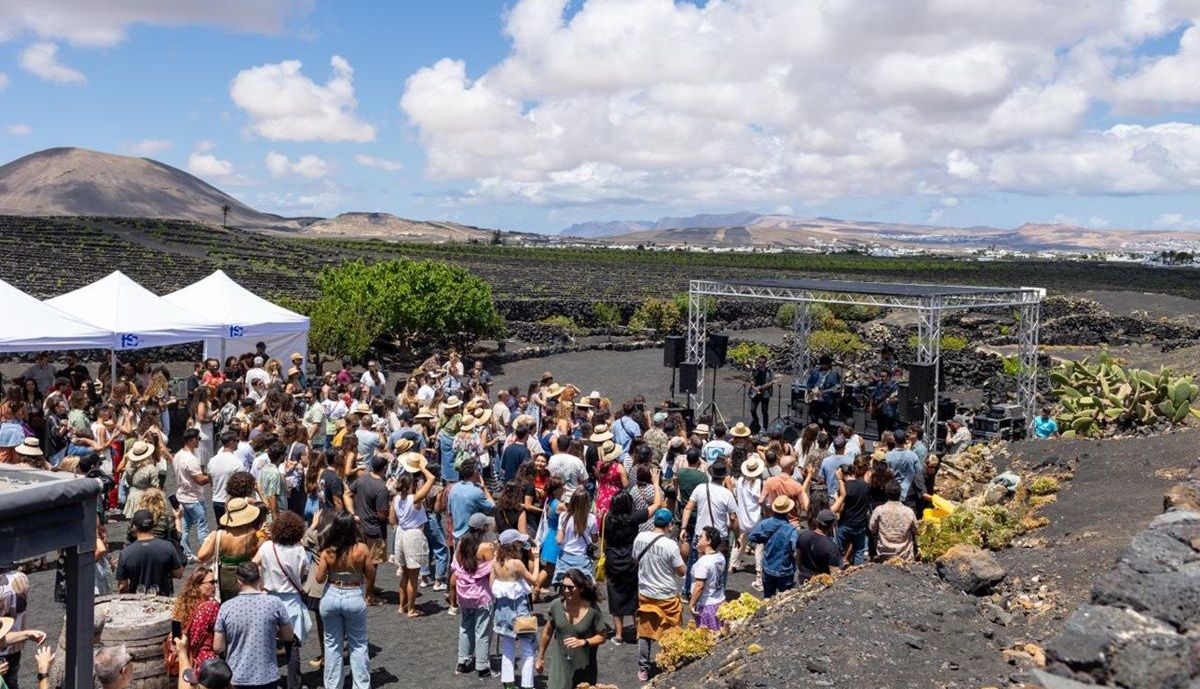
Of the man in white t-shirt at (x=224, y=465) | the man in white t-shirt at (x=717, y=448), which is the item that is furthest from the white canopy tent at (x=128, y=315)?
the man in white t-shirt at (x=717, y=448)

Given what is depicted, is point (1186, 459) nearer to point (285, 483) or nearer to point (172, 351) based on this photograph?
point (285, 483)

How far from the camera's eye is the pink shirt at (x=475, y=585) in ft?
24.7

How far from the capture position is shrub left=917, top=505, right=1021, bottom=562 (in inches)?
364

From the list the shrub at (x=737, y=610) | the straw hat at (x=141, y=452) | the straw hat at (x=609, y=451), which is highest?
the straw hat at (x=141, y=452)

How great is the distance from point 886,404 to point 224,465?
12769 mm

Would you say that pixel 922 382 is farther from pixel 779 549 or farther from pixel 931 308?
pixel 779 549

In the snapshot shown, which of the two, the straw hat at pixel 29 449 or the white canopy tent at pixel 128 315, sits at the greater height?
the white canopy tent at pixel 128 315

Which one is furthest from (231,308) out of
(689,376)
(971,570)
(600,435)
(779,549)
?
(971,570)

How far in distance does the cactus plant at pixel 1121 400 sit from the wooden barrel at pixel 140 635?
45.8ft

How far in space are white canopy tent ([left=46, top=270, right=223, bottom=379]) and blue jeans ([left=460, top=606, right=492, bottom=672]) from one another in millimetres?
10450

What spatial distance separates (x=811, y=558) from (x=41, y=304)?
40.4 ft

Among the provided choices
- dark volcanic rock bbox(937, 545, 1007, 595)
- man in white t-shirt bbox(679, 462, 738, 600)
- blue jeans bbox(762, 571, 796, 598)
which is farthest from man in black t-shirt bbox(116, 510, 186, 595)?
dark volcanic rock bbox(937, 545, 1007, 595)

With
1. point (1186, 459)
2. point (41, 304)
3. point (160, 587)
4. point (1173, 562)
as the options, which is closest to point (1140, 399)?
point (1186, 459)

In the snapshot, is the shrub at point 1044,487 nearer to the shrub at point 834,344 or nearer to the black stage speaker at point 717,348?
the black stage speaker at point 717,348
